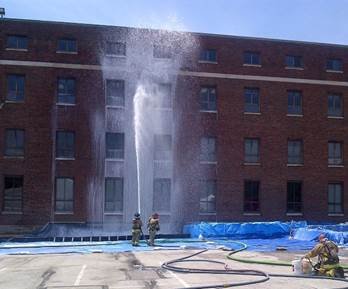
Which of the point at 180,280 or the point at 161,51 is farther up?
the point at 161,51

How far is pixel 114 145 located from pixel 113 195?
3.33m

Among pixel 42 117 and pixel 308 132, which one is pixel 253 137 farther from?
pixel 42 117

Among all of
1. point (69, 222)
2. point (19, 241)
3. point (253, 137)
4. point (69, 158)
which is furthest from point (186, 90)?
point (19, 241)

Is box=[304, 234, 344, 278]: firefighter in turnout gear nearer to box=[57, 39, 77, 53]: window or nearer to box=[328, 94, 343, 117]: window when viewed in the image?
box=[57, 39, 77, 53]: window

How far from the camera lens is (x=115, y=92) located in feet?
124

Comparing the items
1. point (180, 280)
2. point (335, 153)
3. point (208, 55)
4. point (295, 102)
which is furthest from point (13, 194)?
point (180, 280)

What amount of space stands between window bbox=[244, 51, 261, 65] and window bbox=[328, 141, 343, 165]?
8141mm

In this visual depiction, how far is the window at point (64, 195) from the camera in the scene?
36.5 m

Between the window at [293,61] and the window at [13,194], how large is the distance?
67.0 feet

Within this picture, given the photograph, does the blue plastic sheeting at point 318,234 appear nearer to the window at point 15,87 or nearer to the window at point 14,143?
the window at point 14,143

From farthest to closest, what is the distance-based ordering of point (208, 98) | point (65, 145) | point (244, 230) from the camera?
point (208, 98) → point (65, 145) → point (244, 230)

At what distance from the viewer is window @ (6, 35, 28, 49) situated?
1457 inches

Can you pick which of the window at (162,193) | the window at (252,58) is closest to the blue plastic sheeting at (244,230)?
the window at (162,193)

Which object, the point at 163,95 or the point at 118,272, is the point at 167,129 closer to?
the point at 163,95
